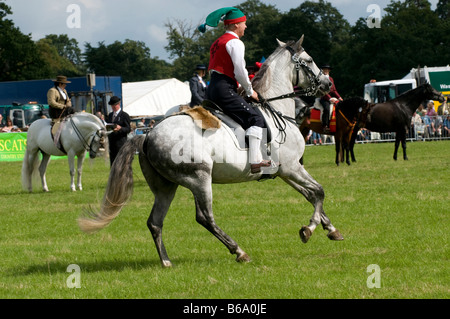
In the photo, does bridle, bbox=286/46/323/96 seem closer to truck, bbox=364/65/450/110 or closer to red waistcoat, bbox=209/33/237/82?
red waistcoat, bbox=209/33/237/82

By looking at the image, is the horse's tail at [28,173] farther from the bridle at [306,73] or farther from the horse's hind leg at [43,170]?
the bridle at [306,73]

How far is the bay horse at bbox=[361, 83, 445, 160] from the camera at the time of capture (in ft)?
81.0

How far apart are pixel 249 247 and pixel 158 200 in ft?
5.03

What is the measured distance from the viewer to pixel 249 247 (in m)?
9.84

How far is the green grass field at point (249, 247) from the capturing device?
7492 mm

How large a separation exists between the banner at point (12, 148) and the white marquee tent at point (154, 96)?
66.2 feet

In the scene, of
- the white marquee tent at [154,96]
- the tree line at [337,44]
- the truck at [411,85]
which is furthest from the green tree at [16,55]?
the truck at [411,85]

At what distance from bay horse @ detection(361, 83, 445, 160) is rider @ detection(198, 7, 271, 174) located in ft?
53.6

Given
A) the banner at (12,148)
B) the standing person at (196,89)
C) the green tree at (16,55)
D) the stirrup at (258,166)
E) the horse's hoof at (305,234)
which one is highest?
the green tree at (16,55)

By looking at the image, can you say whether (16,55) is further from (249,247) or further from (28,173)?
(249,247)

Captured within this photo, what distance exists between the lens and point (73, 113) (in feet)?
62.7

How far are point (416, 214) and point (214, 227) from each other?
4479 mm
